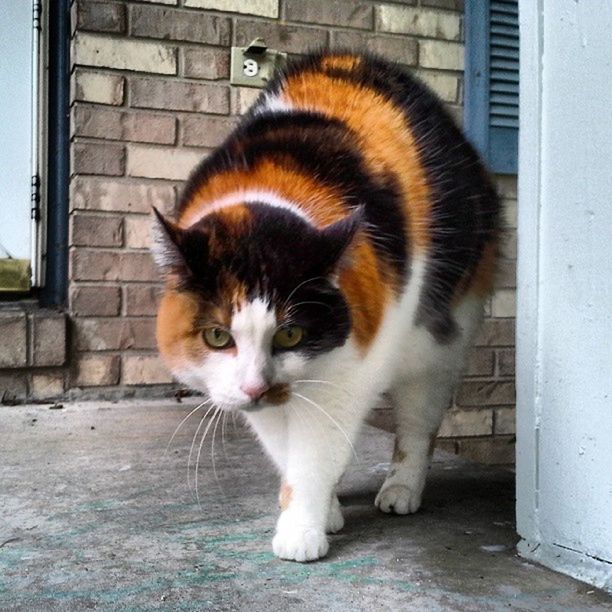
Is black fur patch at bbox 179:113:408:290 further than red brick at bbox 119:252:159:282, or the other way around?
red brick at bbox 119:252:159:282

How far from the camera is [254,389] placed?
110cm

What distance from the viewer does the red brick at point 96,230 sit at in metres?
2.58

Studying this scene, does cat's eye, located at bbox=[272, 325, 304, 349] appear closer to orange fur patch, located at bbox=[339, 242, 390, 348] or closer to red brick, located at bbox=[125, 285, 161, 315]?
orange fur patch, located at bbox=[339, 242, 390, 348]

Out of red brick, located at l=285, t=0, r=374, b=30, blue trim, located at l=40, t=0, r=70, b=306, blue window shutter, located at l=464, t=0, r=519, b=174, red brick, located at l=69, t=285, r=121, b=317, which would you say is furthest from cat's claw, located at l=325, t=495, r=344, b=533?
red brick, located at l=285, t=0, r=374, b=30

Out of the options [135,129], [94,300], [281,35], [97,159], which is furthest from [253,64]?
[94,300]

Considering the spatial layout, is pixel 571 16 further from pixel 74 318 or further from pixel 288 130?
pixel 74 318

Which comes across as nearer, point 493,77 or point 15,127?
point 15,127

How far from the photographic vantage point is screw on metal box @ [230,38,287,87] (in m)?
2.71

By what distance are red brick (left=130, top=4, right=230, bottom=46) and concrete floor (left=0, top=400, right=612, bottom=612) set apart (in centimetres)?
146

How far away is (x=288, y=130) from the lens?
1.42 metres

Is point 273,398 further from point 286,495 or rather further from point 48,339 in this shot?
point 48,339

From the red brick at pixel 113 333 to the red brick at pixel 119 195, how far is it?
388 millimetres

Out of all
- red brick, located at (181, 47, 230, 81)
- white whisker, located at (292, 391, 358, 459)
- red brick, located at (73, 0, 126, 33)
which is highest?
red brick, located at (73, 0, 126, 33)

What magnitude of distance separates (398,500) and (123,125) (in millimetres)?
1724
